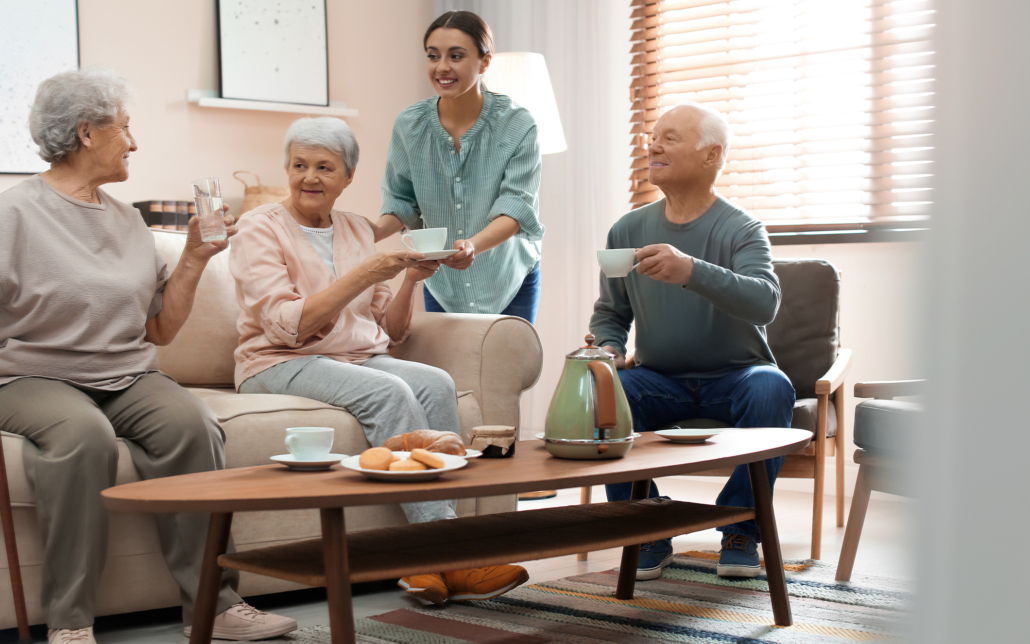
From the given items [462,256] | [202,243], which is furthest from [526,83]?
[202,243]

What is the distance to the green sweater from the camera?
7.87 feet

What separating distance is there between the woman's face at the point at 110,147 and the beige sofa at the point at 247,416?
19.1 inches

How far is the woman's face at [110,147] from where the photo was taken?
6.48 feet

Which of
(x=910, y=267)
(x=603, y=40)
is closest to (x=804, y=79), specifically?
(x=603, y=40)

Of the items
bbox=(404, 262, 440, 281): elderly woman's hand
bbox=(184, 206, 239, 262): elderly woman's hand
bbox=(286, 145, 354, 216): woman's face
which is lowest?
bbox=(404, 262, 440, 281): elderly woman's hand

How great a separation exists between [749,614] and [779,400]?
0.56 metres

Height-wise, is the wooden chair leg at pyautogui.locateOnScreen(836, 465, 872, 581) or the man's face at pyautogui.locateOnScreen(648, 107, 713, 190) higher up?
the man's face at pyautogui.locateOnScreen(648, 107, 713, 190)

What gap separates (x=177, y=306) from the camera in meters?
2.07

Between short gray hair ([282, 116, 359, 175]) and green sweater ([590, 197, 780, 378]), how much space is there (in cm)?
82

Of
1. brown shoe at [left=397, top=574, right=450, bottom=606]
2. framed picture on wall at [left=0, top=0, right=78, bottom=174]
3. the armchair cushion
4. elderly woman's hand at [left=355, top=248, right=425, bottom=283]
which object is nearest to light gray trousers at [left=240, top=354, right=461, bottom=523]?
Result: brown shoe at [left=397, top=574, right=450, bottom=606]

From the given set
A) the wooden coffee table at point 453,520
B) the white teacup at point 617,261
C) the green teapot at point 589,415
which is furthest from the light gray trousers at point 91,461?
the white teacup at point 617,261

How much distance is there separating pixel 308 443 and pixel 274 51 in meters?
3.09

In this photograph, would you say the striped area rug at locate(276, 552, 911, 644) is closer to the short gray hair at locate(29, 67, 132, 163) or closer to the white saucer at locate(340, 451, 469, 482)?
the white saucer at locate(340, 451, 469, 482)

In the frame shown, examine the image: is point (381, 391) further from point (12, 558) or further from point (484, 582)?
point (12, 558)
